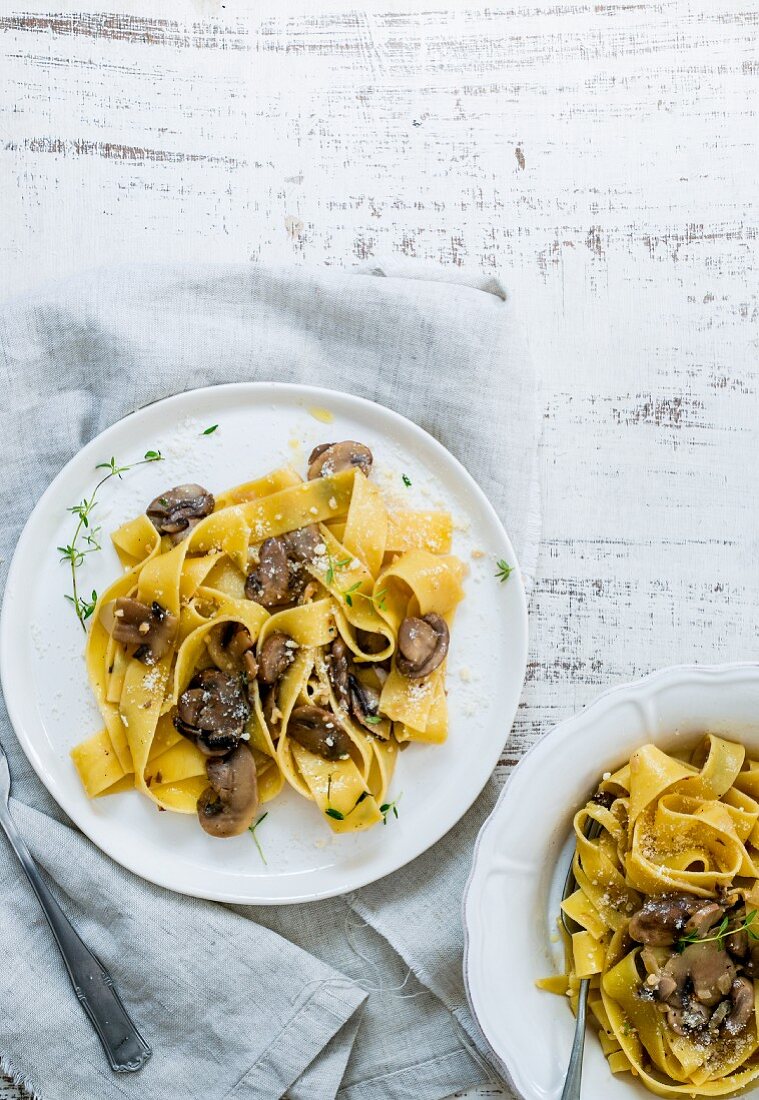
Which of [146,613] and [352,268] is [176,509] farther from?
[352,268]

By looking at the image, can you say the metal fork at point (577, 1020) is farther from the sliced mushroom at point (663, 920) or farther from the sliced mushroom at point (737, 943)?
the sliced mushroom at point (737, 943)

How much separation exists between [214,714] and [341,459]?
947mm

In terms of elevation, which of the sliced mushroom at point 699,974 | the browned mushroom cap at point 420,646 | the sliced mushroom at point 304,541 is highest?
the sliced mushroom at point 304,541

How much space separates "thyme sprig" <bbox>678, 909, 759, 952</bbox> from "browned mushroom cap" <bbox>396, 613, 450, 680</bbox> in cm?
111

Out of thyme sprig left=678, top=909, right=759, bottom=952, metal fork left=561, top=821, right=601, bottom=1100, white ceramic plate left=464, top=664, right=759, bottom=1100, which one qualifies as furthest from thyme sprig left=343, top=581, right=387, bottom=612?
thyme sprig left=678, top=909, right=759, bottom=952

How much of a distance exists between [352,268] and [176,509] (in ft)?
3.66

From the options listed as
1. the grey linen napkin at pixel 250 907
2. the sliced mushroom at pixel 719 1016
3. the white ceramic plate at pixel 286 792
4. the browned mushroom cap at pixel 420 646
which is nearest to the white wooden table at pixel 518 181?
the grey linen napkin at pixel 250 907

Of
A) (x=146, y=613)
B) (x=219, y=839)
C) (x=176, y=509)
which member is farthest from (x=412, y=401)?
(x=219, y=839)

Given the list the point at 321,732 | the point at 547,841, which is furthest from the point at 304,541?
the point at 547,841

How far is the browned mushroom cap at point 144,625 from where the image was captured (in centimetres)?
321

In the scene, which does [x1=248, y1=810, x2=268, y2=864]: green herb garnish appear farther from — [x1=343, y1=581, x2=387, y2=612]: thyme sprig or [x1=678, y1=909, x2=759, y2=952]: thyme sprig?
[x1=678, y1=909, x2=759, y2=952]: thyme sprig

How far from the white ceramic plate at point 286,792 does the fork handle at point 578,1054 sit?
2.15 ft

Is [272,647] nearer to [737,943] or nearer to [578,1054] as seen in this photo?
[578,1054]

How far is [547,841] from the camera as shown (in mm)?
3080
